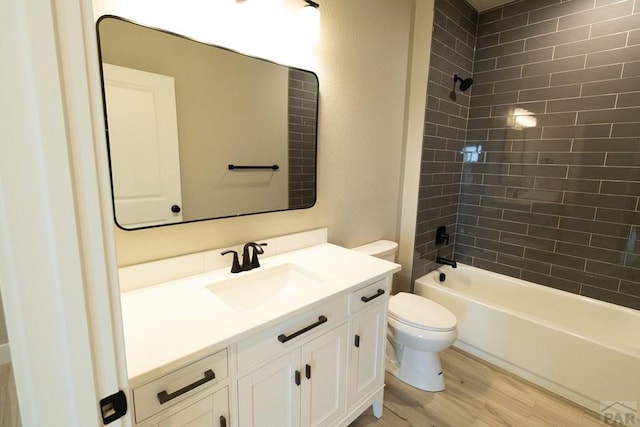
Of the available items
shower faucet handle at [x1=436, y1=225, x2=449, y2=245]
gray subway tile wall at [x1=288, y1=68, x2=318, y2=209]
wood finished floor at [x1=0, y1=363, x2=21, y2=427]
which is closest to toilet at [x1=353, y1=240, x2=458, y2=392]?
gray subway tile wall at [x1=288, y1=68, x2=318, y2=209]

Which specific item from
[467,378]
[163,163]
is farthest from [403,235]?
[163,163]

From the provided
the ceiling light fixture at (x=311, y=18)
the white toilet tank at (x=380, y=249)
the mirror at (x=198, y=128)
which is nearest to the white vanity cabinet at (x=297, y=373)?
the mirror at (x=198, y=128)

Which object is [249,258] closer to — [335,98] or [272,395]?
[272,395]

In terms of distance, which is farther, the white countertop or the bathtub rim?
the bathtub rim

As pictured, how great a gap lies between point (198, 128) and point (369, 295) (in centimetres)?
108

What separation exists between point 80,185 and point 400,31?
234 cm

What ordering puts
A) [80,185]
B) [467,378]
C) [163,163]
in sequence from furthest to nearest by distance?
[467,378]
[163,163]
[80,185]

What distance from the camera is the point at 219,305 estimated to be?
1060mm

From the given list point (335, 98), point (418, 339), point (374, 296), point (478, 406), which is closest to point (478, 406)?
point (478, 406)

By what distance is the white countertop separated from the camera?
793 millimetres

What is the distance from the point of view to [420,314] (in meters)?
1.84

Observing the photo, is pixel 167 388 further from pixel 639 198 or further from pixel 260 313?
pixel 639 198

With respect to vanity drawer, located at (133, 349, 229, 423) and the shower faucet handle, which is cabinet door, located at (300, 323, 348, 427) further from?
the shower faucet handle

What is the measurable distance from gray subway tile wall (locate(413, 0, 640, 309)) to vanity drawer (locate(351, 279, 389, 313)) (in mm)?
1063
